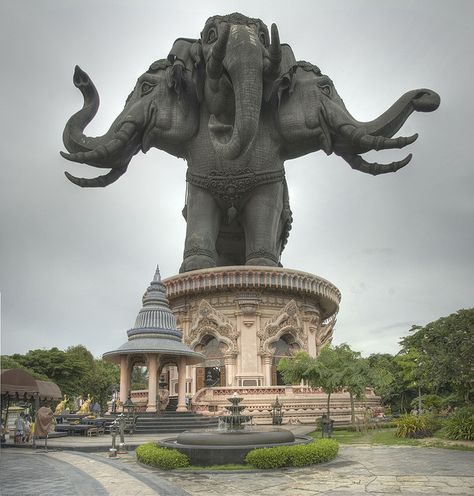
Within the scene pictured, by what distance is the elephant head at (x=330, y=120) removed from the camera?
98.9ft

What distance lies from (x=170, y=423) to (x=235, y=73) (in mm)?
17199

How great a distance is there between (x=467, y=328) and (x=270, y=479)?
12123 millimetres

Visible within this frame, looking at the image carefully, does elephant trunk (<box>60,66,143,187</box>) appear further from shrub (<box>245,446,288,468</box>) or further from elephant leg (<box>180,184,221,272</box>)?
shrub (<box>245,446,288,468</box>)

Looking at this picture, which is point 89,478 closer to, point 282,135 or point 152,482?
point 152,482

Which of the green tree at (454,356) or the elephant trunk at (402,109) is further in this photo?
the elephant trunk at (402,109)

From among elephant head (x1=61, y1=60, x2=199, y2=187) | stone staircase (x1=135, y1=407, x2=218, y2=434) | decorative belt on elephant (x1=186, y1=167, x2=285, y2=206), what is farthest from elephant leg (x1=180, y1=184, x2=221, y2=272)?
stone staircase (x1=135, y1=407, x2=218, y2=434)

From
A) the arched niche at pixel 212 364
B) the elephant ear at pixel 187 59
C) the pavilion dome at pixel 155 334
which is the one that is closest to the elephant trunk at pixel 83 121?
the elephant ear at pixel 187 59

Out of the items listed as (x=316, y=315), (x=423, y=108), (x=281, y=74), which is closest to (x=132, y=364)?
(x=316, y=315)

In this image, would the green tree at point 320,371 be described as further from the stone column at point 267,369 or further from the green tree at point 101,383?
the green tree at point 101,383

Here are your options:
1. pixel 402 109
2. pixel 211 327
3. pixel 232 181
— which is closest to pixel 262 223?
pixel 232 181

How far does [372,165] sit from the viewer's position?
32.0 metres

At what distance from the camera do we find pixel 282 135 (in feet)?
106

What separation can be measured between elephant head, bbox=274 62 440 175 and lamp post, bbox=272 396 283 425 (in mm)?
14220

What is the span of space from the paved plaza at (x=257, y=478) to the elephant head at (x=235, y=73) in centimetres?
1868
